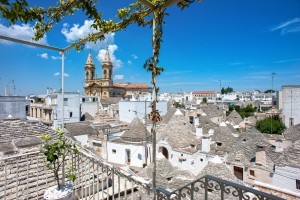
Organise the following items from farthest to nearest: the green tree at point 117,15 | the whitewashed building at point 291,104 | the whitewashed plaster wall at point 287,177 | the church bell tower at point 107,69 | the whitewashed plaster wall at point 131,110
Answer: the church bell tower at point 107,69 < the whitewashed plaster wall at point 131,110 < the whitewashed building at point 291,104 < the whitewashed plaster wall at point 287,177 < the green tree at point 117,15

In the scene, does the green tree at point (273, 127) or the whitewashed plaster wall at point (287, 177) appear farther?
the green tree at point (273, 127)

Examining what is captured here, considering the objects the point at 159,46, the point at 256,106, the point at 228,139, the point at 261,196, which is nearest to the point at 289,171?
the point at 228,139

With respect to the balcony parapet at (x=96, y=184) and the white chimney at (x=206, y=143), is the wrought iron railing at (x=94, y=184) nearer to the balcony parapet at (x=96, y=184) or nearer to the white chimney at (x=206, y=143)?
the balcony parapet at (x=96, y=184)

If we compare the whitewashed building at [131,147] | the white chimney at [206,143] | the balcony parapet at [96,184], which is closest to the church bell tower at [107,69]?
the whitewashed building at [131,147]

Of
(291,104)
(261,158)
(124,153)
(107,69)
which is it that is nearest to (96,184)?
(261,158)

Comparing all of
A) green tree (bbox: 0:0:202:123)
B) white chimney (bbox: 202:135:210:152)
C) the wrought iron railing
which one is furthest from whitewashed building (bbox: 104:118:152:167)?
green tree (bbox: 0:0:202:123)

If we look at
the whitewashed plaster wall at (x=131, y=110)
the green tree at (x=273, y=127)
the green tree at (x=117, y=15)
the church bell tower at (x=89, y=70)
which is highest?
the church bell tower at (x=89, y=70)

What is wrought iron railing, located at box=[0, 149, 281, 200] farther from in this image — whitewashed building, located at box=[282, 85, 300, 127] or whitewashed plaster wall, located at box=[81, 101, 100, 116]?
whitewashed plaster wall, located at box=[81, 101, 100, 116]

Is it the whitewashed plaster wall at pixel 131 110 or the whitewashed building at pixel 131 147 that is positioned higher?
the whitewashed plaster wall at pixel 131 110

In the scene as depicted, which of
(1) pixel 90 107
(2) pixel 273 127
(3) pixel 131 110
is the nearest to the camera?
(2) pixel 273 127

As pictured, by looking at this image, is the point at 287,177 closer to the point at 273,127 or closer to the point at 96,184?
the point at 96,184

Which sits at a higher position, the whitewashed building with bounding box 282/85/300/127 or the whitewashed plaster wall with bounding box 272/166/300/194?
the whitewashed building with bounding box 282/85/300/127

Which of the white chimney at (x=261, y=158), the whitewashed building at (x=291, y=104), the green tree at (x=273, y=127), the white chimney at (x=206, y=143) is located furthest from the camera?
the green tree at (x=273, y=127)

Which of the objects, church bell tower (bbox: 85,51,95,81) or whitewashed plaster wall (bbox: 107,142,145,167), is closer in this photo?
whitewashed plaster wall (bbox: 107,142,145,167)
